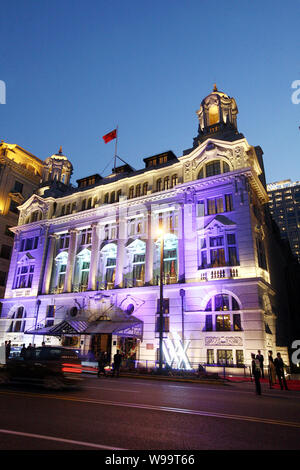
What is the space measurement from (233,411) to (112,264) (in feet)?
90.8

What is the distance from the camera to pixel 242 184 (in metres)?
28.7

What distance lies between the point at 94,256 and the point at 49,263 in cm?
759

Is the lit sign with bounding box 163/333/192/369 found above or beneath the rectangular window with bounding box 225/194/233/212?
beneath

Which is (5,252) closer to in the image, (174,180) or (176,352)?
(174,180)

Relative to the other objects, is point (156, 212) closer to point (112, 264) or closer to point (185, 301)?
point (112, 264)

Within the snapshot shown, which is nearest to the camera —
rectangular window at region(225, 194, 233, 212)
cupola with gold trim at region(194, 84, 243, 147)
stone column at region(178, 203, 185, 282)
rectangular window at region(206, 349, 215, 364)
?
rectangular window at region(206, 349, 215, 364)

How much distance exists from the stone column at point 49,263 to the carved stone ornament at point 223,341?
22.0m

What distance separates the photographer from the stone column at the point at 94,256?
35406 mm

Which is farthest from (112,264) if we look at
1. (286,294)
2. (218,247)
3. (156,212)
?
(286,294)

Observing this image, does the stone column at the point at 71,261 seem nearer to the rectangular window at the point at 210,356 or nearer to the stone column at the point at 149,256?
the stone column at the point at 149,256

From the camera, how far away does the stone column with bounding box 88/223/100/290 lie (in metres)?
35.4

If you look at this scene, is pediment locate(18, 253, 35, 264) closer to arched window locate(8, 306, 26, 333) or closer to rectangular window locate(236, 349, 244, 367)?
arched window locate(8, 306, 26, 333)

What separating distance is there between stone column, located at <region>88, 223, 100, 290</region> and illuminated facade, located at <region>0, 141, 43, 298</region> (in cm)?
1932

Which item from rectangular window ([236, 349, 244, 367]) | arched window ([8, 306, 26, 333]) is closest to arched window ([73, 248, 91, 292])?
arched window ([8, 306, 26, 333])
